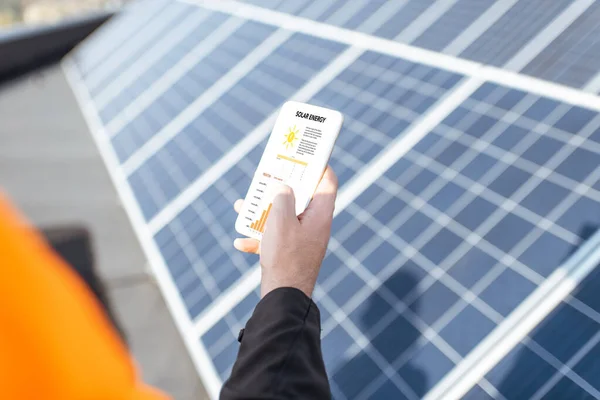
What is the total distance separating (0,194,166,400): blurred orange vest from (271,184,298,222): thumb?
1513 millimetres

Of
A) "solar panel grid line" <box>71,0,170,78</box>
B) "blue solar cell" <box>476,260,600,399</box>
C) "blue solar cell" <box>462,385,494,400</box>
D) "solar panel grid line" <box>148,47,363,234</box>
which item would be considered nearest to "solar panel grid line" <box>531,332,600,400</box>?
"blue solar cell" <box>476,260,600,399</box>

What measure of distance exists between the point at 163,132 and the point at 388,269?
150 inches

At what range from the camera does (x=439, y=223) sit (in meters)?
3.82

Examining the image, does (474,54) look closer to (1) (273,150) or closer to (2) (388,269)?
(2) (388,269)

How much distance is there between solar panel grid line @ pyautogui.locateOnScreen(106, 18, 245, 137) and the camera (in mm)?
7473

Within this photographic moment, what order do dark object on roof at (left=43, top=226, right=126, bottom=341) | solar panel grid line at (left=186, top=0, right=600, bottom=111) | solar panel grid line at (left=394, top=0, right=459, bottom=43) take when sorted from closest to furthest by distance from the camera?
solar panel grid line at (left=186, top=0, right=600, bottom=111)
solar panel grid line at (left=394, top=0, right=459, bottom=43)
dark object on roof at (left=43, top=226, right=126, bottom=341)

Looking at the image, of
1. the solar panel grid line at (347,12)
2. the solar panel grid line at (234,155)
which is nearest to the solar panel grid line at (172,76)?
the solar panel grid line at (347,12)

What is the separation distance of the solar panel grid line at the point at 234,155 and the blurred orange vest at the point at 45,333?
4869mm

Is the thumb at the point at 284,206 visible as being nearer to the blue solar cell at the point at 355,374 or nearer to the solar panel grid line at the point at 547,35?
the blue solar cell at the point at 355,374

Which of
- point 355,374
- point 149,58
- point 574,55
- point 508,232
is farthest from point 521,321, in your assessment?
point 149,58

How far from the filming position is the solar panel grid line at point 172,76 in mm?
7473

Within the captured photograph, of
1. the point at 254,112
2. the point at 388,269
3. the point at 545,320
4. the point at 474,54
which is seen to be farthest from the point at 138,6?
the point at 545,320

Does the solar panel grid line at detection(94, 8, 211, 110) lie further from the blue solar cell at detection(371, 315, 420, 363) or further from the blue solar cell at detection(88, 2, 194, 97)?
the blue solar cell at detection(371, 315, 420, 363)

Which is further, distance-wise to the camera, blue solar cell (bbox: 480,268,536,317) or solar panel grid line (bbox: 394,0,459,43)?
solar panel grid line (bbox: 394,0,459,43)
